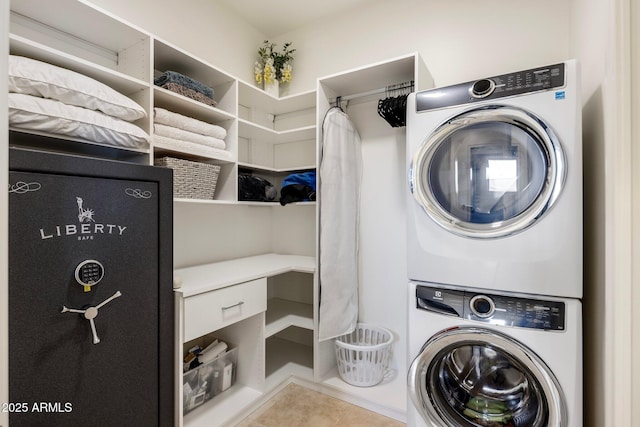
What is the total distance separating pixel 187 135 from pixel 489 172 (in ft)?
5.18

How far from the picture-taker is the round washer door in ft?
3.91

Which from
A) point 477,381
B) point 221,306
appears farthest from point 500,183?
point 221,306

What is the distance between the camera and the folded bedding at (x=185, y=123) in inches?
61.9

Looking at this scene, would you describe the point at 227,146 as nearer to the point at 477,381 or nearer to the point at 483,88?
the point at 483,88

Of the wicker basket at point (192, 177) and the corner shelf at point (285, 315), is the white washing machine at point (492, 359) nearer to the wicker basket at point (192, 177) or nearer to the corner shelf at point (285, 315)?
the corner shelf at point (285, 315)

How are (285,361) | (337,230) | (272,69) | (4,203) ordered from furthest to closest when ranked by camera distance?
(272,69)
(285,361)
(337,230)
(4,203)

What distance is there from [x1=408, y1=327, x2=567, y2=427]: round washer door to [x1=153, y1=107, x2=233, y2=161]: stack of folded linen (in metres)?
1.59

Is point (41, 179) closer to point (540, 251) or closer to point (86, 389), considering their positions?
point (86, 389)

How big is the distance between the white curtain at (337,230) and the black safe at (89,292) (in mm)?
973

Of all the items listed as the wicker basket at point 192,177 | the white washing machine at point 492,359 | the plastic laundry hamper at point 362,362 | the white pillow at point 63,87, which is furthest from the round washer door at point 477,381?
the white pillow at point 63,87

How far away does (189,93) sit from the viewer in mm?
1712

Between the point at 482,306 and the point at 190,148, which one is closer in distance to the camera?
the point at 482,306

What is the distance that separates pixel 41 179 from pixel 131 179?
0.27m
